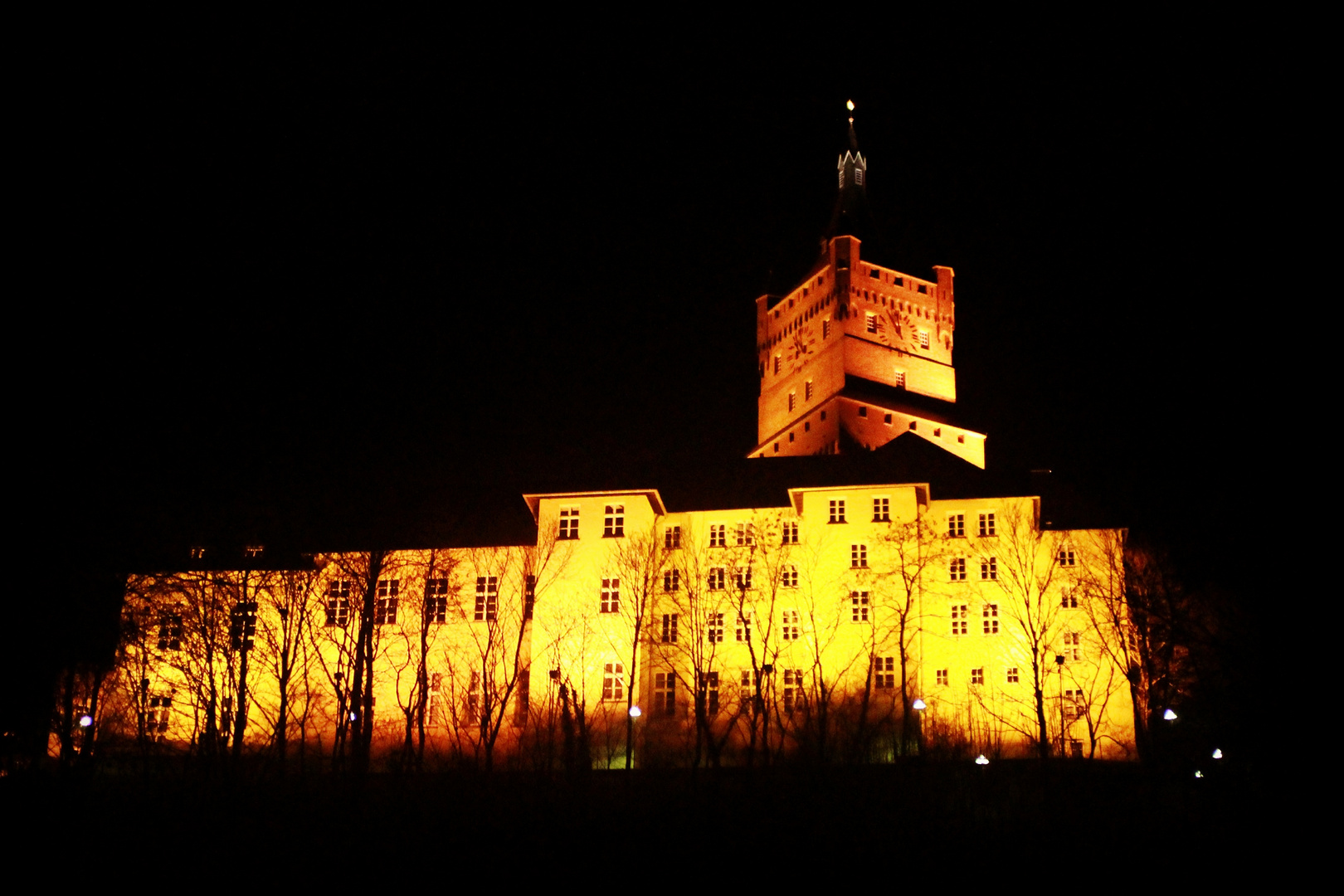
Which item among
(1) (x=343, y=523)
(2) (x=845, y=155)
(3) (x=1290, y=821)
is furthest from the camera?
(2) (x=845, y=155)

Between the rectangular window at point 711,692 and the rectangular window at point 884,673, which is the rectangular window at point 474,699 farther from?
the rectangular window at point 884,673

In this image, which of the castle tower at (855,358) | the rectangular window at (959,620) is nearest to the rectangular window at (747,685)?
the rectangular window at (959,620)

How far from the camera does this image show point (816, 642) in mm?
53219

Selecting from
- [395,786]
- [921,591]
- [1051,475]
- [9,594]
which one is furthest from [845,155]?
[9,594]

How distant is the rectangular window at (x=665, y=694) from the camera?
5475 cm

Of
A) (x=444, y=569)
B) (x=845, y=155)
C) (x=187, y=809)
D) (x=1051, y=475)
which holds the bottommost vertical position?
(x=187, y=809)

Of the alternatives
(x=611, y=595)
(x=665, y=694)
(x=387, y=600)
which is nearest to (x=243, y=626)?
(x=387, y=600)

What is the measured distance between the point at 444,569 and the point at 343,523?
4812 mm

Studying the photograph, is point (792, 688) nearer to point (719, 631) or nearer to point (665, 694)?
point (719, 631)

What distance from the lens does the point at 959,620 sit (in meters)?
55.7

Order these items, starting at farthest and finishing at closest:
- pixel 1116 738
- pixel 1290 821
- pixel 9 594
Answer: pixel 1116 738, pixel 1290 821, pixel 9 594

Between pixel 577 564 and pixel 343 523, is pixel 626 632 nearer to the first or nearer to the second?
pixel 577 564

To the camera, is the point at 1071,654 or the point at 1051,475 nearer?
the point at 1071,654

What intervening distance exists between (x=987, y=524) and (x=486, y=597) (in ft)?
62.4
